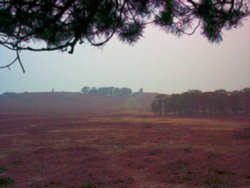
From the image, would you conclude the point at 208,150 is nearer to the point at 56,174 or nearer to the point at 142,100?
the point at 56,174

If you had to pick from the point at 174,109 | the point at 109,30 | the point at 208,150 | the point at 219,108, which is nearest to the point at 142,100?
the point at 174,109

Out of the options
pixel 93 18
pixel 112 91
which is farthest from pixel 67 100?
pixel 93 18

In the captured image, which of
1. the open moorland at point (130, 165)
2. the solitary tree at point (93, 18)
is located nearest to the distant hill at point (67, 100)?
the open moorland at point (130, 165)

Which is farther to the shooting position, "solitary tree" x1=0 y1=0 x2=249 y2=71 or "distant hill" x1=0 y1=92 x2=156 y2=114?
"distant hill" x1=0 y1=92 x2=156 y2=114

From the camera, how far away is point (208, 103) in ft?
209

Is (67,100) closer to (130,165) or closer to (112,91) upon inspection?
(112,91)

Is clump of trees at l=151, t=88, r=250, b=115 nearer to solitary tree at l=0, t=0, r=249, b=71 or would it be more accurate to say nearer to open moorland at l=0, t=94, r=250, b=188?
open moorland at l=0, t=94, r=250, b=188

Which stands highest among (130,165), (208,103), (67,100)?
(67,100)

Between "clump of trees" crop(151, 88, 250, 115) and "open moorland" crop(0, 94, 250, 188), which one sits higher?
"clump of trees" crop(151, 88, 250, 115)

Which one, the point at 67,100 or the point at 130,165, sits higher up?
the point at 67,100

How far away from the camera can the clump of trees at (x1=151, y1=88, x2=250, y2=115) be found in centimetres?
5825

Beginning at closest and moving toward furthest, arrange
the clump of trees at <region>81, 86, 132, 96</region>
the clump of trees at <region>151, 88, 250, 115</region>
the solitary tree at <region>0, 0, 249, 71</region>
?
the solitary tree at <region>0, 0, 249, 71</region> → the clump of trees at <region>151, 88, 250, 115</region> → the clump of trees at <region>81, 86, 132, 96</region>

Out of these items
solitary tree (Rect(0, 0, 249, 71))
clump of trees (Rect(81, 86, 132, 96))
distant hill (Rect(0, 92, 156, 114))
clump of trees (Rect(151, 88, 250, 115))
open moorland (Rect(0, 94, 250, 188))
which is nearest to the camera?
solitary tree (Rect(0, 0, 249, 71))

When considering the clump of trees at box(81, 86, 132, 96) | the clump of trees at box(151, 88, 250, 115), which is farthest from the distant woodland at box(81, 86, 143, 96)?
the clump of trees at box(151, 88, 250, 115)
